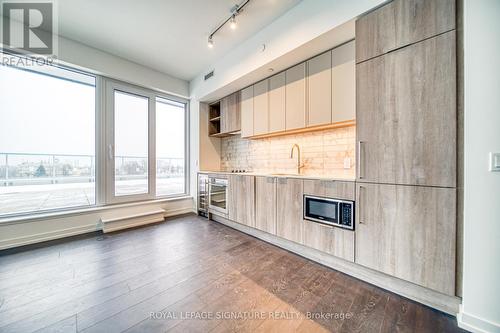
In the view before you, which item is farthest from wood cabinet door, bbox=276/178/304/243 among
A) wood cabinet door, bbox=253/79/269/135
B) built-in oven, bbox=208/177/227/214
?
→ built-in oven, bbox=208/177/227/214

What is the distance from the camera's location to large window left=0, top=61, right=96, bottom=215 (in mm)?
2672

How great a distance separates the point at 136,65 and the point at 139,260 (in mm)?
3495

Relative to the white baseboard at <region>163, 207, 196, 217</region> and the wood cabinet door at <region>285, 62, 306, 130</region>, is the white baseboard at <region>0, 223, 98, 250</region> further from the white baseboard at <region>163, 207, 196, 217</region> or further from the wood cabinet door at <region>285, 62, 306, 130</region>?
the wood cabinet door at <region>285, 62, 306, 130</region>

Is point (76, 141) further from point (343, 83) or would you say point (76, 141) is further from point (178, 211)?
point (343, 83)

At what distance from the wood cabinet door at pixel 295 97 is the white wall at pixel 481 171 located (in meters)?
1.50

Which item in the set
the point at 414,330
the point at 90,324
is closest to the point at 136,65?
the point at 90,324

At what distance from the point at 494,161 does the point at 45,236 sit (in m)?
4.93

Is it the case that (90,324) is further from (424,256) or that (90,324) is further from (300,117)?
(300,117)

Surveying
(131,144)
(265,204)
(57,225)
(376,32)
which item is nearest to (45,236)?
(57,225)

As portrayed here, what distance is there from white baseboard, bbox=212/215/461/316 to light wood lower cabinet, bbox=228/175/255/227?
0.52 metres

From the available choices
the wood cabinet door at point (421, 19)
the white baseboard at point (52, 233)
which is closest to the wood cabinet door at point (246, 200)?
the wood cabinet door at point (421, 19)

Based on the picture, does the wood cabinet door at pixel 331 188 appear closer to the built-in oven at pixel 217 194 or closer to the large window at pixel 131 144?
the built-in oven at pixel 217 194

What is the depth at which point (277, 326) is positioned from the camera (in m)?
1.30

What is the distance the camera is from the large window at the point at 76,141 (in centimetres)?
273
